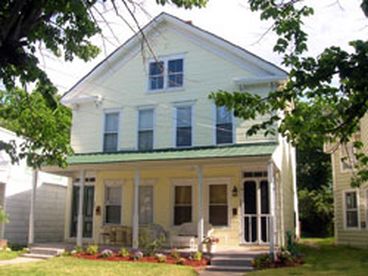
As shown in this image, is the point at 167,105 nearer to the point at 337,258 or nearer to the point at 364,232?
the point at 337,258

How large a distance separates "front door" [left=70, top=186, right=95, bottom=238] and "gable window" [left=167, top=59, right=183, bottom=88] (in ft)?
19.0

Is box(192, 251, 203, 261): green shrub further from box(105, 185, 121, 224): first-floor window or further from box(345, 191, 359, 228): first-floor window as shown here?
box(345, 191, 359, 228): first-floor window

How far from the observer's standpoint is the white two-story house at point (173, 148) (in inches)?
663

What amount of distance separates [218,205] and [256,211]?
1.49 metres

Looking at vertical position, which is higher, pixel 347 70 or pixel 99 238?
pixel 347 70

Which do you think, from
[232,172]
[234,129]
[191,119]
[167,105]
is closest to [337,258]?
[232,172]

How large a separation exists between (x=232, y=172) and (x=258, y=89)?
10.8 ft

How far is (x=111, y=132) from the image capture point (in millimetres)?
19734

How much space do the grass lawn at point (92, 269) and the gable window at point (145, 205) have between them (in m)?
4.55

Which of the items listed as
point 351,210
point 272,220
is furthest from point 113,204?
Result: point 351,210

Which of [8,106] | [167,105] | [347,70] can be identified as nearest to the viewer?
[347,70]

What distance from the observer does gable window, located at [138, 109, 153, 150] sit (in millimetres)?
18906

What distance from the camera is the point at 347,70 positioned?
195 inches

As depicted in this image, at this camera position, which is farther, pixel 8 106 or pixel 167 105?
pixel 167 105
